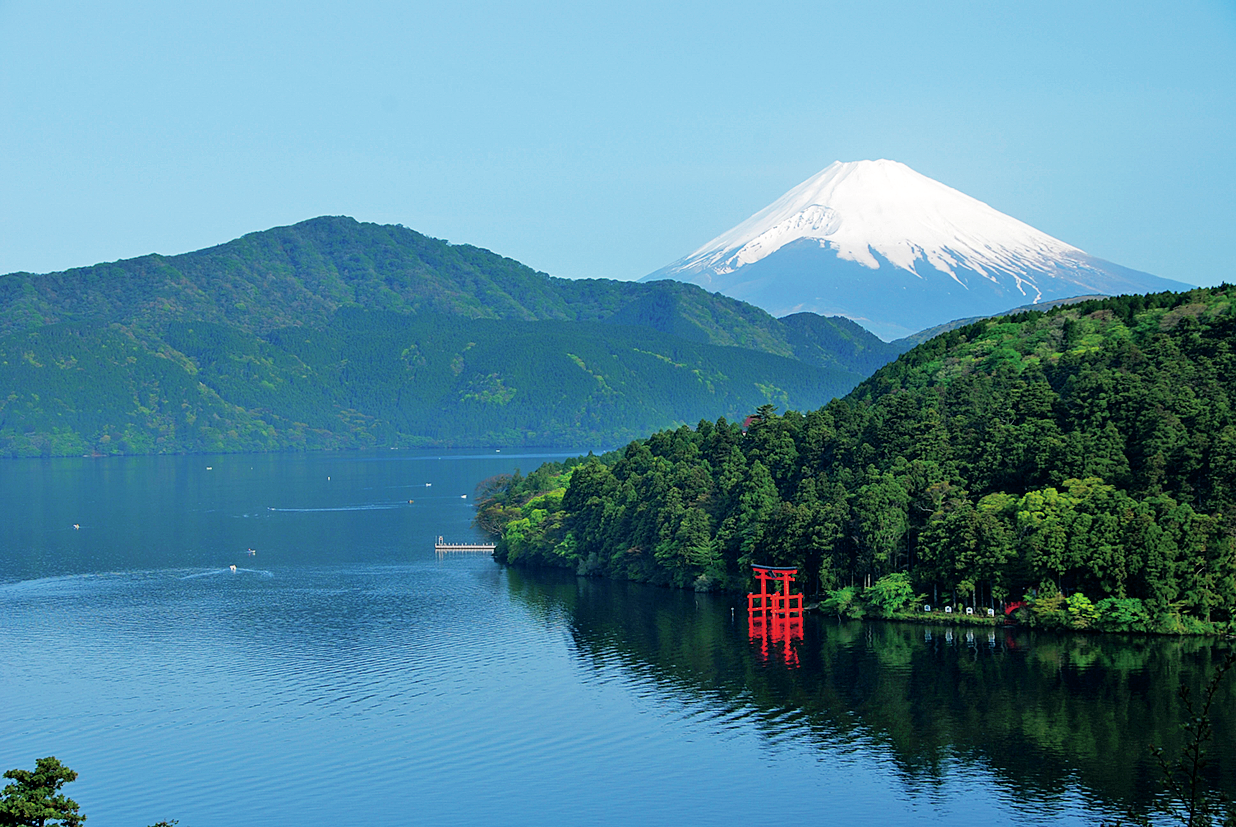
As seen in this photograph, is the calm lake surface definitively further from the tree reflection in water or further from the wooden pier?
the wooden pier

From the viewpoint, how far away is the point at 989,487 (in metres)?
88.8

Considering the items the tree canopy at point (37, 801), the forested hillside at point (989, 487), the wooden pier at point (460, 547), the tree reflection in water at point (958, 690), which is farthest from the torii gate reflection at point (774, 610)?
the tree canopy at point (37, 801)

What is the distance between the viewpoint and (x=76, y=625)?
3595 inches

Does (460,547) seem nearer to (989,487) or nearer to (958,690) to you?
(989,487)

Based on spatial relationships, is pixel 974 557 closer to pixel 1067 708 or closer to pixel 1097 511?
pixel 1097 511

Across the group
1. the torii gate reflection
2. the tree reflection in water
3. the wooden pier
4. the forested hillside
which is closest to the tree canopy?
the tree reflection in water

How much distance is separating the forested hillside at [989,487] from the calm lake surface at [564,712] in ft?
12.4

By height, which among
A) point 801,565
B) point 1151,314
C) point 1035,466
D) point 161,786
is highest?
point 1151,314

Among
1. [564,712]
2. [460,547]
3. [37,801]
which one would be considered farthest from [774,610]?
[37,801]

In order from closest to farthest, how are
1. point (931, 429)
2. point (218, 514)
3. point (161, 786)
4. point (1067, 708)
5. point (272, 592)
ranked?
point (161, 786), point (1067, 708), point (931, 429), point (272, 592), point (218, 514)

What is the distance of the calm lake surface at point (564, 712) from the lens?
5103 cm

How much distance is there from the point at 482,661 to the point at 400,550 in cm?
5987

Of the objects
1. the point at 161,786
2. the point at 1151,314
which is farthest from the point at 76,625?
the point at 1151,314

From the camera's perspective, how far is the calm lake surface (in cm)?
5103
